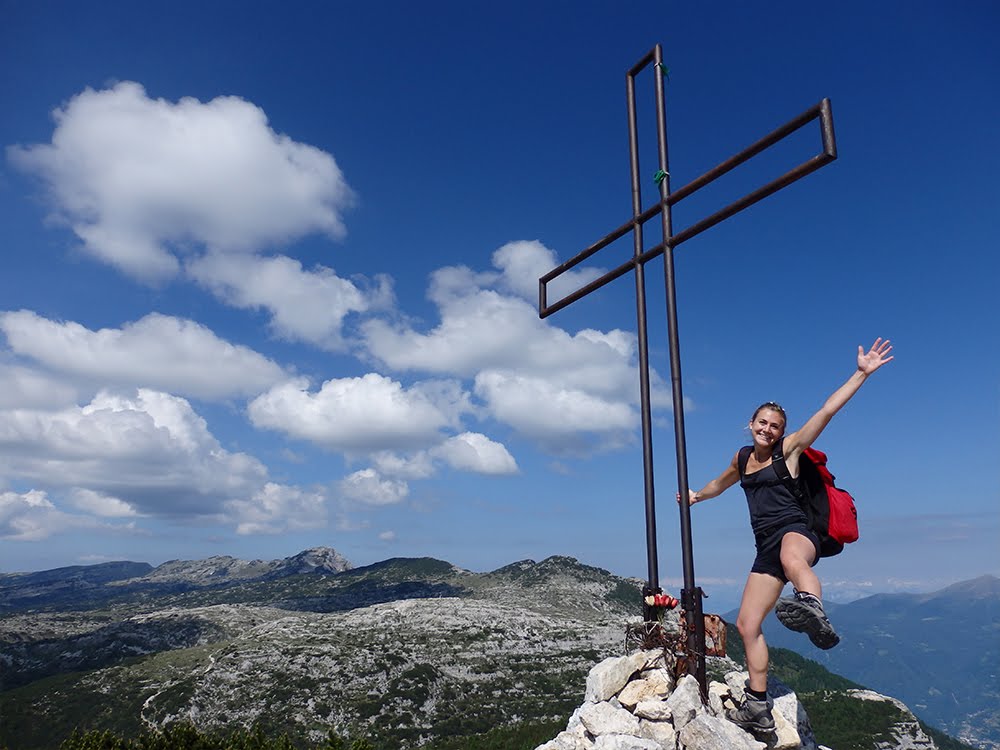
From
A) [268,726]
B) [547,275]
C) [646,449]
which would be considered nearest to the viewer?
[646,449]

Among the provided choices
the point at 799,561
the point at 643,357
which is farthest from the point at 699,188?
the point at 799,561

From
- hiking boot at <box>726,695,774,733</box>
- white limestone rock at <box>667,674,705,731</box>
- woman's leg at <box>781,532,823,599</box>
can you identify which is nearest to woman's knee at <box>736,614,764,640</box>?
woman's leg at <box>781,532,823,599</box>

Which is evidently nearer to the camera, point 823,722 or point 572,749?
point 572,749

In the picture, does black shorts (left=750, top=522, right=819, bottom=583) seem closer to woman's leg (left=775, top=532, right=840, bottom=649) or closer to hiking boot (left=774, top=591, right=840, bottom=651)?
woman's leg (left=775, top=532, right=840, bottom=649)

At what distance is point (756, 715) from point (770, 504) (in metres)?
2.56

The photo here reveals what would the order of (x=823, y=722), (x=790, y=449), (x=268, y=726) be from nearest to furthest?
(x=790, y=449), (x=268, y=726), (x=823, y=722)

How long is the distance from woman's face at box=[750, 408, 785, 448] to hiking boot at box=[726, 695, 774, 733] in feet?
10.2

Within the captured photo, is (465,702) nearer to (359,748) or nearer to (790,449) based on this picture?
(359,748)

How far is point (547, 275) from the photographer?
39.7ft

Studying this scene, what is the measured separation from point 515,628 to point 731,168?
171 meters

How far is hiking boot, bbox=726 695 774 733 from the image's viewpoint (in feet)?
24.5

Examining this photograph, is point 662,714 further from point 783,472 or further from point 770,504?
point 783,472

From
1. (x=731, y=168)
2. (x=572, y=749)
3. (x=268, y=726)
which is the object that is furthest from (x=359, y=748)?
(x=268, y=726)

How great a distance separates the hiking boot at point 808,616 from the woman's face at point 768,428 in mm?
1786
